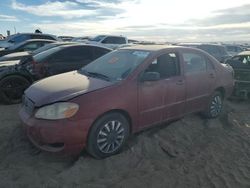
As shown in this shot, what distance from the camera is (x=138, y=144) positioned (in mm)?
4680

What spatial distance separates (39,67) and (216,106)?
4.40 meters

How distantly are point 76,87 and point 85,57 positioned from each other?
4201 millimetres

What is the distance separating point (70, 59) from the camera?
8.02 meters

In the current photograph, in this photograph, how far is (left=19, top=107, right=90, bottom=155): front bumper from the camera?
150 inches

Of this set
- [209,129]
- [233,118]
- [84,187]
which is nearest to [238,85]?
[233,118]

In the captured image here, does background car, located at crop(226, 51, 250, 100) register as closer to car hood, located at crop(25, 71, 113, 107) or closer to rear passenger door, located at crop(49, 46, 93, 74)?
rear passenger door, located at crop(49, 46, 93, 74)

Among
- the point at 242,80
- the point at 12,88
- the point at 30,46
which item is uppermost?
the point at 30,46

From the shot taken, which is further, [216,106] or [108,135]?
[216,106]

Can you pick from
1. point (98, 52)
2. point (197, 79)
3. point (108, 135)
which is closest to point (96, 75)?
point (108, 135)

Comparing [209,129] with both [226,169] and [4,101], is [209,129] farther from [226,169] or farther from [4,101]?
[4,101]

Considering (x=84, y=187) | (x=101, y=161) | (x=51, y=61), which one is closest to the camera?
(x=84, y=187)

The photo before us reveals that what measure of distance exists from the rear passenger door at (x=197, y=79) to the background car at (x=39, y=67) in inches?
139

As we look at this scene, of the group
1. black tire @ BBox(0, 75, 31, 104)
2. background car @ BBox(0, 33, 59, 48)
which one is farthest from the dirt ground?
background car @ BBox(0, 33, 59, 48)

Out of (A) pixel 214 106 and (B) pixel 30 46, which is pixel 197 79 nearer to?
(A) pixel 214 106
